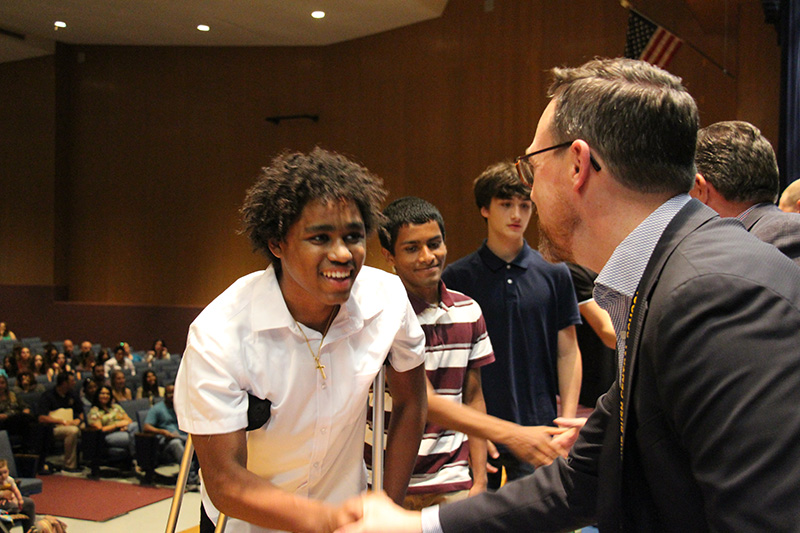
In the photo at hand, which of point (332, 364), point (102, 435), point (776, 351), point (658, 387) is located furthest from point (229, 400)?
point (102, 435)

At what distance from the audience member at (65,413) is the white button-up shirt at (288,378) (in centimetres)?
715

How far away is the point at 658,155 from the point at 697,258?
0.29 m

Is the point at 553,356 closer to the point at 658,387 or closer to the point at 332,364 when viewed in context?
the point at 332,364

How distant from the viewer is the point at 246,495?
161cm

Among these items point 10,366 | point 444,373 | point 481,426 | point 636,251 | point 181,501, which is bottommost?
point 10,366

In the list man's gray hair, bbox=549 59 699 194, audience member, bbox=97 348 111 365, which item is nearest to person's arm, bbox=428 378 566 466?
man's gray hair, bbox=549 59 699 194

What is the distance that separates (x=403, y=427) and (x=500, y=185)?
5.42ft

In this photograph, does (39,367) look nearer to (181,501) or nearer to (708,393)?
(181,501)

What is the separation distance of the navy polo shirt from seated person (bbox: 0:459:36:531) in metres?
4.16

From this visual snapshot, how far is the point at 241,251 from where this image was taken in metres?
14.4

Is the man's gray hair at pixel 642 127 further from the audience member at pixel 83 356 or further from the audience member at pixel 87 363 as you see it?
the audience member at pixel 83 356

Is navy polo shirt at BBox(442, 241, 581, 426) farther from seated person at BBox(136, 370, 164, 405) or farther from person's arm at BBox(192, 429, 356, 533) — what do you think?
seated person at BBox(136, 370, 164, 405)

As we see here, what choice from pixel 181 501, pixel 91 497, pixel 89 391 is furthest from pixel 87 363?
pixel 181 501

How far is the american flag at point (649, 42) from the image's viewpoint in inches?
296
